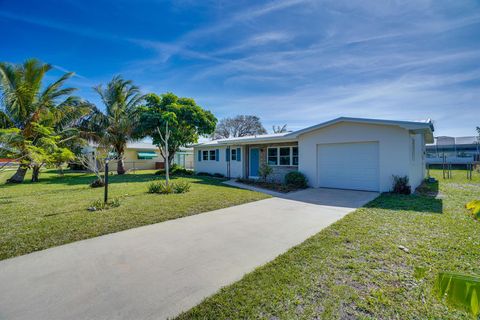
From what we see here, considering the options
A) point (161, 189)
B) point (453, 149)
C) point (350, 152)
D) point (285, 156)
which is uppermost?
point (453, 149)

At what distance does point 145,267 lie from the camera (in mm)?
3467

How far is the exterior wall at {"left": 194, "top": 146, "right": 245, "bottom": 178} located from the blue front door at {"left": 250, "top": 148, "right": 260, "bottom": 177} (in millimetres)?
649

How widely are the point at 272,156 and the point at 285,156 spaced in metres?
1.00

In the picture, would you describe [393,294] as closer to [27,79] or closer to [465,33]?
[465,33]

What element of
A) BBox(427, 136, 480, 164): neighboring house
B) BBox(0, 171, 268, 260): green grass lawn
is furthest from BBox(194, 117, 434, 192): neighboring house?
BBox(427, 136, 480, 164): neighboring house

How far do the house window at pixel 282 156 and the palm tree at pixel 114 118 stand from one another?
38.9ft

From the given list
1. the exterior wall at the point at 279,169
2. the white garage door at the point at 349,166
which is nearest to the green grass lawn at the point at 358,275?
the white garage door at the point at 349,166

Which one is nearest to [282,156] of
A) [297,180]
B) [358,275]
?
[297,180]

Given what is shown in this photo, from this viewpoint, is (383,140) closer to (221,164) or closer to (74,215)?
(221,164)

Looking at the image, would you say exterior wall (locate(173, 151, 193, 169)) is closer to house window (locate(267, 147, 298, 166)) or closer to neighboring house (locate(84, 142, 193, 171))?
neighboring house (locate(84, 142, 193, 171))

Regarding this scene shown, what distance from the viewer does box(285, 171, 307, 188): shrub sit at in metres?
11.4

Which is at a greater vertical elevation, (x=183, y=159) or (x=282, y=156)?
(x=282, y=156)

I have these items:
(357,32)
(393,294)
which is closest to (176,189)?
(393,294)

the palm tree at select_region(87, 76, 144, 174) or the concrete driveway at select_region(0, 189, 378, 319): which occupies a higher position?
the palm tree at select_region(87, 76, 144, 174)
